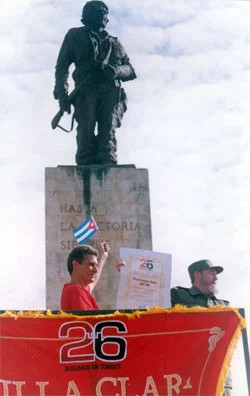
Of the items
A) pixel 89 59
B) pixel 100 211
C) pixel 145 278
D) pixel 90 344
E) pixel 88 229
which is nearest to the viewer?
pixel 90 344

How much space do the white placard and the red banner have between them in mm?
2187

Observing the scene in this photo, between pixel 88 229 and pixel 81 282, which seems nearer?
pixel 81 282

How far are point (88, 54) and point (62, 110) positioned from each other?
1.01 meters

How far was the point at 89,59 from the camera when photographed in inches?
542

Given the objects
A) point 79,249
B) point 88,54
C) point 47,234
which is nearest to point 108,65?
point 88,54

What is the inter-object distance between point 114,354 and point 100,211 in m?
5.54

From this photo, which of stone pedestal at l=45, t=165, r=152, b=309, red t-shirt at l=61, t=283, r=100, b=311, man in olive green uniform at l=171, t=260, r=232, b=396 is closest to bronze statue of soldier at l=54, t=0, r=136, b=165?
stone pedestal at l=45, t=165, r=152, b=309

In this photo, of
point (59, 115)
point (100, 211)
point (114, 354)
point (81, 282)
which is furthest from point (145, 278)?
point (59, 115)

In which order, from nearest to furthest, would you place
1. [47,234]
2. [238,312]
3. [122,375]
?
[122,375]
[238,312]
[47,234]

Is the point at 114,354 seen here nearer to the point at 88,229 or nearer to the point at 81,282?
the point at 81,282

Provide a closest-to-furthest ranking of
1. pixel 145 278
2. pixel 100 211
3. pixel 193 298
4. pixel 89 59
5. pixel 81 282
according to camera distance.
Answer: pixel 81 282
pixel 193 298
pixel 145 278
pixel 100 211
pixel 89 59

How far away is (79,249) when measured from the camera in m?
8.73

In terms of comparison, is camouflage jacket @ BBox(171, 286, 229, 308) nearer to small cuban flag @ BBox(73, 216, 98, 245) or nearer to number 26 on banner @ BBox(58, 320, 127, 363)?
small cuban flag @ BBox(73, 216, 98, 245)

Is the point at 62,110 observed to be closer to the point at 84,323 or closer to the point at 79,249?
the point at 79,249
